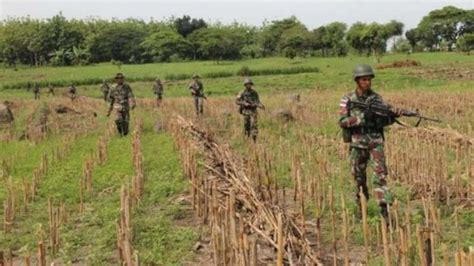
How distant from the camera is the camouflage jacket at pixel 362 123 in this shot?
696 centimetres

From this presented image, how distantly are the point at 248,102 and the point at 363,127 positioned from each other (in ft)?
22.3

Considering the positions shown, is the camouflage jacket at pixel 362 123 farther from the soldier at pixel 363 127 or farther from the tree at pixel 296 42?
the tree at pixel 296 42

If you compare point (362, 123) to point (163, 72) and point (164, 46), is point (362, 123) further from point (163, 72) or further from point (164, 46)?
point (164, 46)

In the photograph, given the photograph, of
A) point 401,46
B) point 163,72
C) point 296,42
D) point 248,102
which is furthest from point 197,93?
point 401,46

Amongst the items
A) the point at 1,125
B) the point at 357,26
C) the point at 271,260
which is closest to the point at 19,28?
the point at 357,26

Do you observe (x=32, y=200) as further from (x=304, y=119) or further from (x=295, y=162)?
(x=304, y=119)

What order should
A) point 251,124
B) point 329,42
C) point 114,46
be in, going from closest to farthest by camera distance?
point 251,124
point 329,42
point 114,46

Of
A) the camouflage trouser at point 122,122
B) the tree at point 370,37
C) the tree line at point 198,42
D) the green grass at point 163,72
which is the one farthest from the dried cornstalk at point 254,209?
the tree line at point 198,42

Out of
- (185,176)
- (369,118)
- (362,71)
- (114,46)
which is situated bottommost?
(185,176)

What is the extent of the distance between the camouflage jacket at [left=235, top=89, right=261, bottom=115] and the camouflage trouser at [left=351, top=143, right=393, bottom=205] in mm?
6578

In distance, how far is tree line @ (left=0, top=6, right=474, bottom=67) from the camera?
63.0 meters

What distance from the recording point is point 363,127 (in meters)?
7.01

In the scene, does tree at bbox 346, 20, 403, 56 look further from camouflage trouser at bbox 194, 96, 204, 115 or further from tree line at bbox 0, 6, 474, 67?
camouflage trouser at bbox 194, 96, 204, 115

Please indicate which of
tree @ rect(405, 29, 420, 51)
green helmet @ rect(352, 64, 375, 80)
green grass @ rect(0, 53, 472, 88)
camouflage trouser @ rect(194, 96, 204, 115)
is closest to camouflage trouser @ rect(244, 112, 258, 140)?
camouflage trouser @ rect(194, 96, 204, 115)
